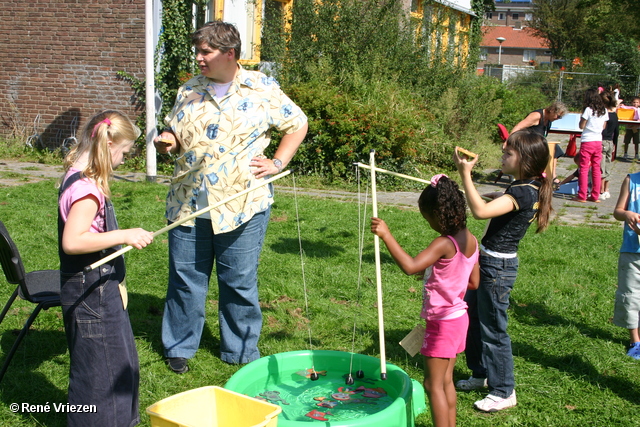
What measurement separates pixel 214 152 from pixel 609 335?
327 cm

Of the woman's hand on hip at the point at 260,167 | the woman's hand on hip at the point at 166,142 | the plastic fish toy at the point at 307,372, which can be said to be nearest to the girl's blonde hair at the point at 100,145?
the woman's hand on hip at the point at 166,142

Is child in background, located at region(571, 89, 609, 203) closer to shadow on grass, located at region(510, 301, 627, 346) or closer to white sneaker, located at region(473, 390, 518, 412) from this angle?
shadow on grass, located at region(510, 301, 627, 346)

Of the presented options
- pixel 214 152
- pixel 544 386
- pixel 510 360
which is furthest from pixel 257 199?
pixel 544 386

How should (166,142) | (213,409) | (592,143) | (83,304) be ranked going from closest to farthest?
(83,304), (213,409), (166,142), (592,143)

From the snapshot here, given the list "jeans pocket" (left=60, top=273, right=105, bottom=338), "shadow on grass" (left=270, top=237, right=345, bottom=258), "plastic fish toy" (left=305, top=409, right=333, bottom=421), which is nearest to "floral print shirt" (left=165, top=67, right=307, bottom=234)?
"jeans pocket" (left=60, top=273, right=105, bottom=338)

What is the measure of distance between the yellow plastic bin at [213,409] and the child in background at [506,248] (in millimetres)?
1474

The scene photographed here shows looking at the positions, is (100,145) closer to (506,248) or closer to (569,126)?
(506,248)

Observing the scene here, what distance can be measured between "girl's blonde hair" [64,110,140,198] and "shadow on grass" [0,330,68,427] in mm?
1374

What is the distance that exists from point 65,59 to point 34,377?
31.1 feet

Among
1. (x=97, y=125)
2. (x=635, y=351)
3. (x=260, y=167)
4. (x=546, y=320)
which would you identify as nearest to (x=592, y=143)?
(x=546, y=320)

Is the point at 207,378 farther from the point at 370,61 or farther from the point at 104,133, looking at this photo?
the point at 370,61

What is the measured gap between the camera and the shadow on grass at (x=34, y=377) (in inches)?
134

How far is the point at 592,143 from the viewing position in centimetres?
999

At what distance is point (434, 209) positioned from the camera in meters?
3.11
